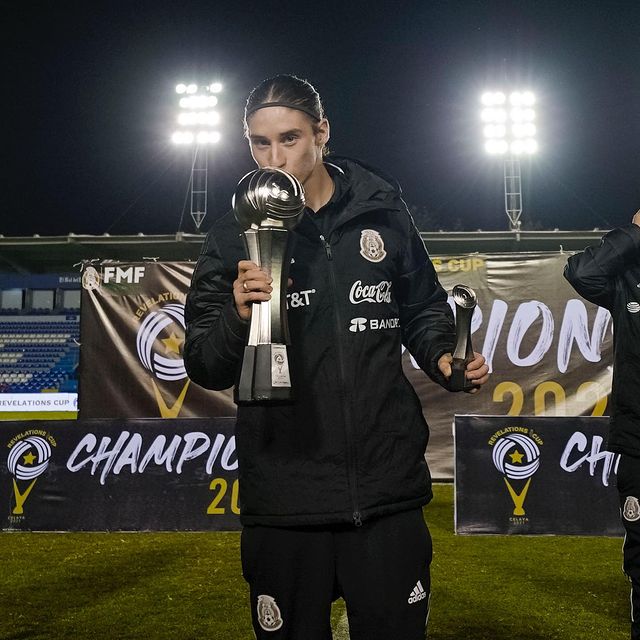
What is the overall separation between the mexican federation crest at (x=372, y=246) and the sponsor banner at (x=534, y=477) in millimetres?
4559

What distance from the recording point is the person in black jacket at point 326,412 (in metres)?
1.77

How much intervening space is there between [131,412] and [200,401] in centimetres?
76

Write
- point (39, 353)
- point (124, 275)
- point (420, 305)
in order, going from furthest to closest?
point (39, 353) → point (124, 275) → point (420, 305)

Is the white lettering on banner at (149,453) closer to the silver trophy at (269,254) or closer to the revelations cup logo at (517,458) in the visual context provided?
the revelations cup logo at (517,458)

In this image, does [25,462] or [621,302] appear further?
[25,462]

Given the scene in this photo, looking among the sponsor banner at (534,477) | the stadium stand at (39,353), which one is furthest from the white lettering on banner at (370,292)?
the stadium stand at (39,353)

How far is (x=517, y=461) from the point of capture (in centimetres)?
627

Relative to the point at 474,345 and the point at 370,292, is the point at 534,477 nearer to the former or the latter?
the point at 474,345

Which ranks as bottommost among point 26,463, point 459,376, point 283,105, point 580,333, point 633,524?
point 26,463

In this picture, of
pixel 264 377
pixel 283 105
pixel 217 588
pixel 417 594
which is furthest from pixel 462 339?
pixel 217 588

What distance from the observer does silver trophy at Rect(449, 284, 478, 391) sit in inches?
67.7

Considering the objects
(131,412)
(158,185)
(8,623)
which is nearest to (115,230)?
(158,185)

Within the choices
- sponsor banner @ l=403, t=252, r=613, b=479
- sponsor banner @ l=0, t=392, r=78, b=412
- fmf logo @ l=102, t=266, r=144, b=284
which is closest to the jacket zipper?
sponsor banner @ l=403, t=252, r=613, b=479

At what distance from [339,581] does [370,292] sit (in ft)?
2.22
